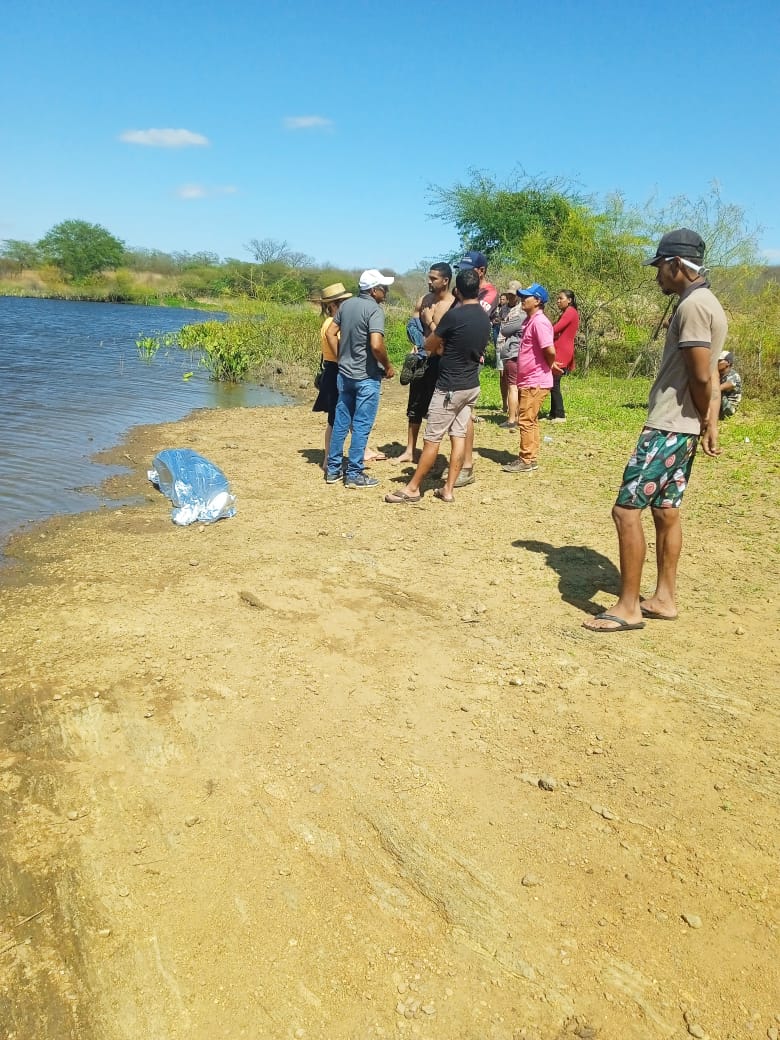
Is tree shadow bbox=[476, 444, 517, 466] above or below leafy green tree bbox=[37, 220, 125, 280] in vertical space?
below

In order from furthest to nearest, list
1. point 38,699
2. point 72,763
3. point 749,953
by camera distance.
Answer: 1. point 38,699
2. point 72,763
3. point 749,953

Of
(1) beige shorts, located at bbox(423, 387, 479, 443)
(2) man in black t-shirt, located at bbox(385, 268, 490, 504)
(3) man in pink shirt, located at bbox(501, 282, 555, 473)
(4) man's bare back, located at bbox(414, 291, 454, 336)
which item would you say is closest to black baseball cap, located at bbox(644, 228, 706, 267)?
(2) man in black t-shirt, located at bbox(385, 268, 490, 504)

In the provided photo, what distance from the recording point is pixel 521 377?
7.27 metres

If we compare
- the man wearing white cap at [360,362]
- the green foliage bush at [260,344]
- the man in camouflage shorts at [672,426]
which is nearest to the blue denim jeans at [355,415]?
the man wearing white cap at [360,362]

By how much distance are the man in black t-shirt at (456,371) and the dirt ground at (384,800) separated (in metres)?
1.35

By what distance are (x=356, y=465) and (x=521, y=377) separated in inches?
74.4

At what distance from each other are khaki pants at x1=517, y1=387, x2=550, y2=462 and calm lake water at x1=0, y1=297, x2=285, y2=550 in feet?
13.8

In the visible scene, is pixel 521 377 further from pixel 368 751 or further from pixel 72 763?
pixel 72 763

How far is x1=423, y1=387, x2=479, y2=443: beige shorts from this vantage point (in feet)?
20.2

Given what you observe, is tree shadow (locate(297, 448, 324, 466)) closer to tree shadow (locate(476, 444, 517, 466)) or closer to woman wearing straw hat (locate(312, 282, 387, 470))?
woman wearing straw hat (locate(312, 282, 387, 470))

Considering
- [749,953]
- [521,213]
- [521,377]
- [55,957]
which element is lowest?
[55,957]

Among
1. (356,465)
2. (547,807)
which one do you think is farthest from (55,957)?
(356,465)

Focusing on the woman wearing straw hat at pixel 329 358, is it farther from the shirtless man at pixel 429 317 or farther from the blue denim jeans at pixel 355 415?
the shirtless man at pixel 429 317

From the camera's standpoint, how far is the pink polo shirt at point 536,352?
704 centimetres
